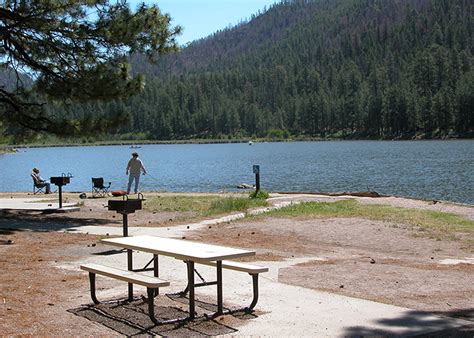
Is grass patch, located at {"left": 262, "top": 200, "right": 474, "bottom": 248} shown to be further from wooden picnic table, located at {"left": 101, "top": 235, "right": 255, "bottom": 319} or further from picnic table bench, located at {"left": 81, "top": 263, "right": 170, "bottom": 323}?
picnic table bench, located at {"left": 81, "top": 263, "right": 170, "bottom": 323}

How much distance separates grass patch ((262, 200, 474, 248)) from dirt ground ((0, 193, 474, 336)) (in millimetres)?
554

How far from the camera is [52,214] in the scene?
71.1 feet

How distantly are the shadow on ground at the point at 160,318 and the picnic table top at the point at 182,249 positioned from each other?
0.76 meters

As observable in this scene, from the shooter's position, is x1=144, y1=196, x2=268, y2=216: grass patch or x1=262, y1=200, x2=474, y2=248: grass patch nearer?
x1=262, y1=200, x2=474, y2=248: grass patch

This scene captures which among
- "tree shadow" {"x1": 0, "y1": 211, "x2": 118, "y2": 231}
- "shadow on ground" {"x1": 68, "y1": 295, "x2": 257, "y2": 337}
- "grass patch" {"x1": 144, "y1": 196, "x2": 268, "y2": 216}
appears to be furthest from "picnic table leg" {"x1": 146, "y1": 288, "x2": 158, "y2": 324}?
"grass patch" {"x1": 144, "y1": 196, "x2": 268, "y2": 216}

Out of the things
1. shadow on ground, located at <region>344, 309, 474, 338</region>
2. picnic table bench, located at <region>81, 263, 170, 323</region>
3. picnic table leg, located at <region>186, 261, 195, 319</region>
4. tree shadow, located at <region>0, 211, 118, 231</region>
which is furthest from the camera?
tree shadow, located at <region>0, 211, 118, 231</region>

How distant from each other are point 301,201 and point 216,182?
29530mm

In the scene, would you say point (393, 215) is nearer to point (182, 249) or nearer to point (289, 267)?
point (289, 267)

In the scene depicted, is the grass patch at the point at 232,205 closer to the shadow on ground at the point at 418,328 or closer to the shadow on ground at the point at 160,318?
the shadow on ground at the point at 160,318

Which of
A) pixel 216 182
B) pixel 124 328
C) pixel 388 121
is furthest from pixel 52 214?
pixel 388 121

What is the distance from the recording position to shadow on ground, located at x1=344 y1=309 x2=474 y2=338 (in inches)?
305

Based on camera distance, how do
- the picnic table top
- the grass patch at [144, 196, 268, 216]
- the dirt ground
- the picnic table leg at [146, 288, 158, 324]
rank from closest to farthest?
the picnic table leg at [146, 288, 158, 324]
the picnic table top
the dirt ground
the grass patch at [144, 196, 268, 216]

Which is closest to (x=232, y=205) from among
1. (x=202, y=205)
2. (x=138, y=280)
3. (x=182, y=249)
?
(x=202, y=205)

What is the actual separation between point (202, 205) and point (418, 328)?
16262mm
